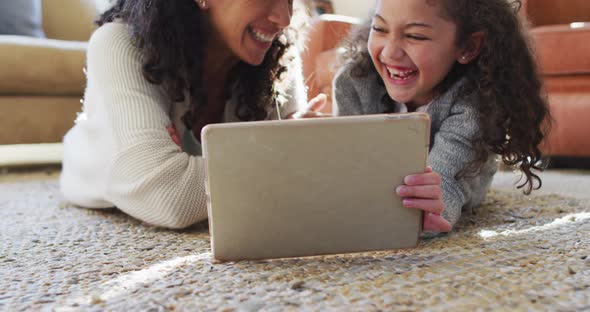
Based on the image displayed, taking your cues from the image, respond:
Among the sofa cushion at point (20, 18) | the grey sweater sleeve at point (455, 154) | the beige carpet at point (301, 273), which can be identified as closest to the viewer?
the beige carpet at point (301, 273)

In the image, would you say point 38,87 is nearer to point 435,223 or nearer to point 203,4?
point 203,4

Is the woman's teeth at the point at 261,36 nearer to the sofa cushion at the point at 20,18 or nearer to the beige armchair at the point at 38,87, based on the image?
the beige armchair at the point at 38,87

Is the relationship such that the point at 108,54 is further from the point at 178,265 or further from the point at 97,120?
the point at 178,265

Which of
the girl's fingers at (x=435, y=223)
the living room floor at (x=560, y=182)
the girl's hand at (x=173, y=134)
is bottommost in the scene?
the living room floor at (x=560, y=182)

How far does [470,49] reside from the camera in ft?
3.32

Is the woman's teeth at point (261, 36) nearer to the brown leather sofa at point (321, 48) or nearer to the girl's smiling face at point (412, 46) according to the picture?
the girl's smiling face at point (412, 46)

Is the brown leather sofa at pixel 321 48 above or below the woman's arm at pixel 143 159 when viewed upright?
above

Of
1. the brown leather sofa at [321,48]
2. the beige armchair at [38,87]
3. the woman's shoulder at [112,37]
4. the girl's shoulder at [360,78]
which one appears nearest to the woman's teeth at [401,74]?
the girl's shoulder at [360,78]

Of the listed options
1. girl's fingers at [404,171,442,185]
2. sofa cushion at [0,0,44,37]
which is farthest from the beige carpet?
sofa cushion at [0,0,44,37]

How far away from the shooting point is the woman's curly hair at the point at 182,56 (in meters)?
1.01

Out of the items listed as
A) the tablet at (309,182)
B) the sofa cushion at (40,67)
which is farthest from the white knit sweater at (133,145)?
the sofa cushion at (40,67)

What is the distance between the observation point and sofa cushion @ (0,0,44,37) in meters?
2.02

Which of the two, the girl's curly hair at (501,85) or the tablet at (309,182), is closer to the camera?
the tablet at (309,182)

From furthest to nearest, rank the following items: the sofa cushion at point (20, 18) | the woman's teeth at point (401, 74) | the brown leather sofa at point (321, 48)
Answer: the sofa cushion at point (20, 18) < the brown leather sofa at point (321, 48) < the woman's teeth at point (401, 74)
